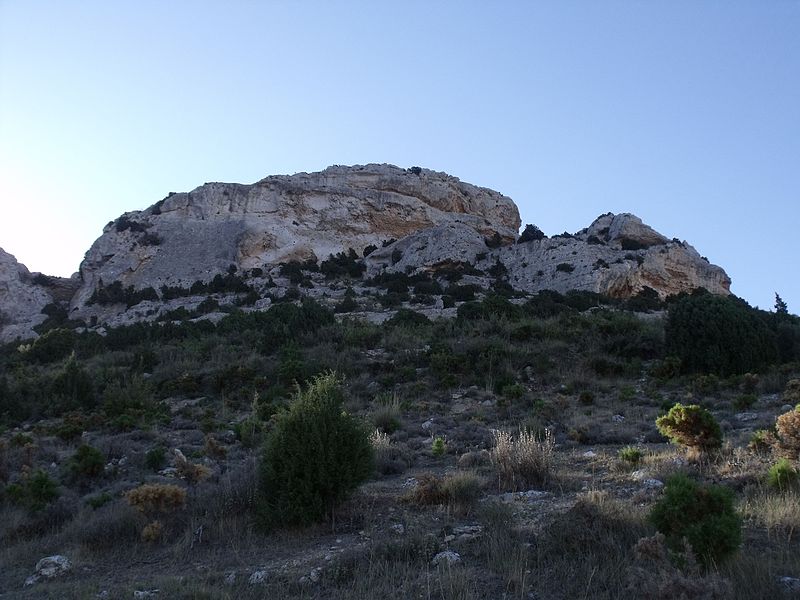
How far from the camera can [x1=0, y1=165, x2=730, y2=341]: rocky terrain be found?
33250mm

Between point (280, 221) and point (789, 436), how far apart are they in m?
42.9

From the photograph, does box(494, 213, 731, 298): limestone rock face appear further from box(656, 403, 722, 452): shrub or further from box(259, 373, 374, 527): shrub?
box(259, 373, 374, 527): shrub

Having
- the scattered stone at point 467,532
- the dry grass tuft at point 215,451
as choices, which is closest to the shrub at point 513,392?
the dry grass tuft at point 215,451

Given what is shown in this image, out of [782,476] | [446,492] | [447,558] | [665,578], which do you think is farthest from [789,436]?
[447,558]

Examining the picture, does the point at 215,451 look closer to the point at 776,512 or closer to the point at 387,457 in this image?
the point at 387,457

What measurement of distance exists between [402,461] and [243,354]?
1080cm

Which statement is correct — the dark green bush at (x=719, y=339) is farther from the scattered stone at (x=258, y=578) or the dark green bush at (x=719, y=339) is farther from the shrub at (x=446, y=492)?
the scattered stone at (x=258, y=578)

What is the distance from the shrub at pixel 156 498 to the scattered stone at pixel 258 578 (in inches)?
67.5

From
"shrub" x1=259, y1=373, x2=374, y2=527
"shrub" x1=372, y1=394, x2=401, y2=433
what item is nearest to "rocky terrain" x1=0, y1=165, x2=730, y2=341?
"shrub" x1=372, y1=394, x2=401, y2=433

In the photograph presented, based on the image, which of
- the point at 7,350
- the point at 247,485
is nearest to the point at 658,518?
the point at 247,485

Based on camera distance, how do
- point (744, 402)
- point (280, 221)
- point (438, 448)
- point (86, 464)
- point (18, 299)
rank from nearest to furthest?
point (86, 464)
point (438, 448)
point (744, 402)
point (18, 299)
point (280, 221)

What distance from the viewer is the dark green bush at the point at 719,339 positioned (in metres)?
13.9

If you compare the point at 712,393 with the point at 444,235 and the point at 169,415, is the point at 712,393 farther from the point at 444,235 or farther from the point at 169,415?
the point at 444,235

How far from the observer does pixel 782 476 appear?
5.02 m
